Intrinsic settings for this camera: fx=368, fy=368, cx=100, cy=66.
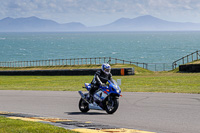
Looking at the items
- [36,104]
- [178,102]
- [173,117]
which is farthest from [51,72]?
[173,117]

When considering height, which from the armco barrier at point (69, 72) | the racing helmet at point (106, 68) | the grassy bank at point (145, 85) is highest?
the racing helmet at point (106, 68)

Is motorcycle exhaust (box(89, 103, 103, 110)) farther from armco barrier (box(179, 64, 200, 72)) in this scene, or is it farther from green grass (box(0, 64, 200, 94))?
armco barrier (box(179, 64, 200, 72))

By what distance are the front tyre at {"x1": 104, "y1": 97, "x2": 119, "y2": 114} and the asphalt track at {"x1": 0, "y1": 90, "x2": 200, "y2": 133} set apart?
206mm

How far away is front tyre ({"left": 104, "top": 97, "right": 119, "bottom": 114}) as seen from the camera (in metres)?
12.5

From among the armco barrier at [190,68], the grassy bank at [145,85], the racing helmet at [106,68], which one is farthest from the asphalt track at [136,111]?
the armco barrier at [190,68]

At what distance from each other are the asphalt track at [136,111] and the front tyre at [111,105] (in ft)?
0.68

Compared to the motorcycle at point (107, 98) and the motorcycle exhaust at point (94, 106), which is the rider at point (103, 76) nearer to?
the motorcycle at point (107, 98)

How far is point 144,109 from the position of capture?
1336cm

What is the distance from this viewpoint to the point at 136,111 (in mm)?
13055

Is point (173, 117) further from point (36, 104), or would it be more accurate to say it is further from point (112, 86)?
point (36, 104)

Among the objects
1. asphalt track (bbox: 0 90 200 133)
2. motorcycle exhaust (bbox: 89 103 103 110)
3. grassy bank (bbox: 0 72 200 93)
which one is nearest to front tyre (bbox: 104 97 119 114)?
asphalt track (bbox: 0 90 200 133)

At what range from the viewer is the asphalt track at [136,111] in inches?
409

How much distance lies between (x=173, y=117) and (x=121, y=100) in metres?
5.05

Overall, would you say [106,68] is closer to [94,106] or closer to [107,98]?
[107,98]
